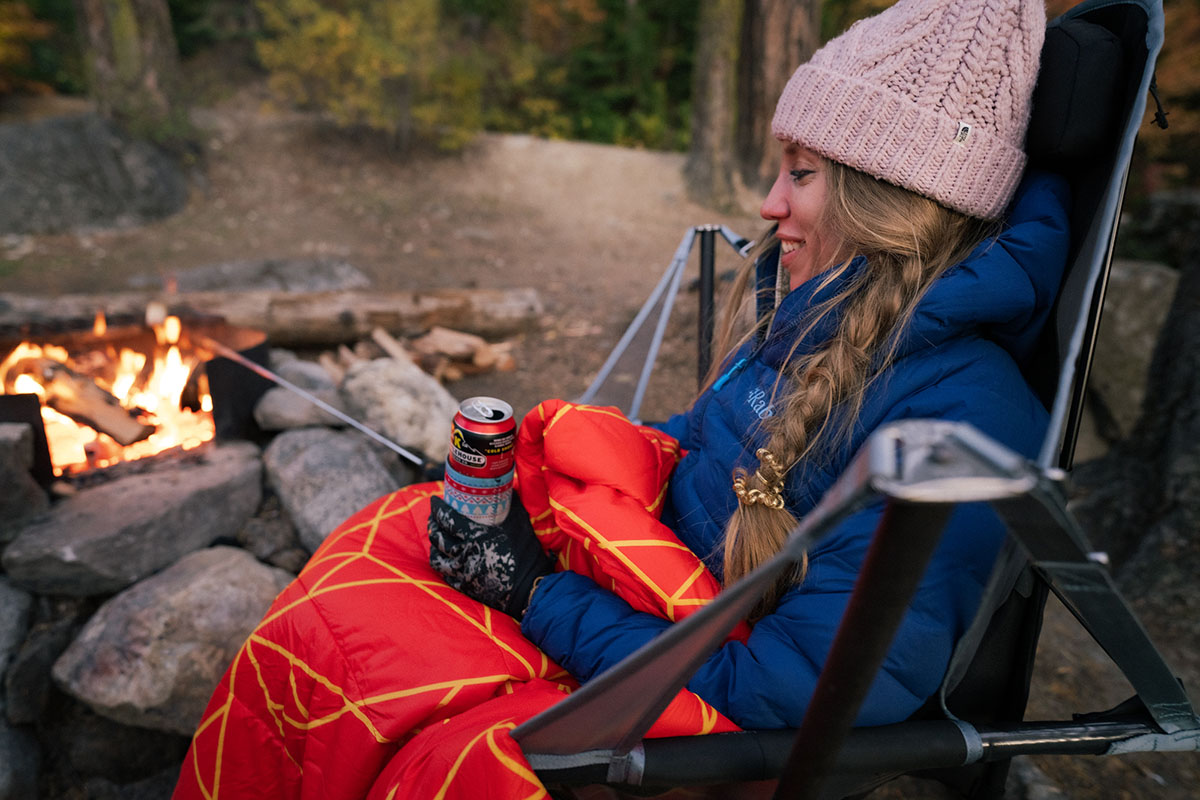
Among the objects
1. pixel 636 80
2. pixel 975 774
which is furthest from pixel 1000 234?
pixel 636 80

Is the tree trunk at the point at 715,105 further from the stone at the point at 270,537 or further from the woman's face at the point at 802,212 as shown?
the woman's face at the point at 802,212

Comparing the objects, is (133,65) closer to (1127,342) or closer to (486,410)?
(486,410)

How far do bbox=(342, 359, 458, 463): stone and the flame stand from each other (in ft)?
1.84

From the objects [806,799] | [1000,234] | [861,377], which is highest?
[1000,234]

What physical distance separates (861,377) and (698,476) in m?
0.46

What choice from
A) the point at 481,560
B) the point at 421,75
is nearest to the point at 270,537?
the point at 481,560

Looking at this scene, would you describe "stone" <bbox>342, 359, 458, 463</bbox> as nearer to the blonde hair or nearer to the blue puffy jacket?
the blue puffy jacket

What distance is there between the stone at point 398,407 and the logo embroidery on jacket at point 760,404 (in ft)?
Result: 5.34

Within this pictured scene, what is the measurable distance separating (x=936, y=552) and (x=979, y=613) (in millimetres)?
119

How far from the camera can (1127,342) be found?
3881 millimetres

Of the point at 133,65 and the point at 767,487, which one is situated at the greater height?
the point at 133,65

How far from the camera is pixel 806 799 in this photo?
3.30 ft

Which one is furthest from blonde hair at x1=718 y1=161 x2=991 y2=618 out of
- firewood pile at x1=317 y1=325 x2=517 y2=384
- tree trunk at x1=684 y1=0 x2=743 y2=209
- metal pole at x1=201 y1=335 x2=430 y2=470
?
tree trunk at x1=684 y1=0 x2=743 y2=209

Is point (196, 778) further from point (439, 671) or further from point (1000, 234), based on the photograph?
point (1000, 234)
